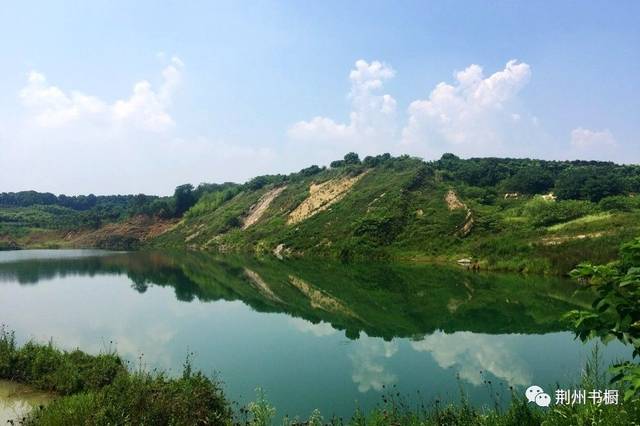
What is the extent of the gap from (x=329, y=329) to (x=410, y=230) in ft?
163

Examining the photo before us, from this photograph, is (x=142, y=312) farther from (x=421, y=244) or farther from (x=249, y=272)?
(x=421, y=244)

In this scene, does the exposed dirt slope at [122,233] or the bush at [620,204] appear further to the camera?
the exposed dirt slope at [122,233]

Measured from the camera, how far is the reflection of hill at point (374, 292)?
29203 millimetres

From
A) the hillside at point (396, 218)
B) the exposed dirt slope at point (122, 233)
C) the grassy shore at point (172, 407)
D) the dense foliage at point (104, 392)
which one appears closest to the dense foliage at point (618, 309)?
the grassy shore at point (172, 407)

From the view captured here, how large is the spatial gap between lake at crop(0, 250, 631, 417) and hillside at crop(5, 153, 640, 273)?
30.8 feet

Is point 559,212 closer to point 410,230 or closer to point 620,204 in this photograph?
point 620,204

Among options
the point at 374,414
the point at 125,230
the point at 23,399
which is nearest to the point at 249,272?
the point at 23,399

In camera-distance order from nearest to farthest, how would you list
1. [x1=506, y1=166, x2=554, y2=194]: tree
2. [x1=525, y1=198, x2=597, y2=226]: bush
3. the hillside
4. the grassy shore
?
the grassy shore → the hillside → [x1=525, y1=198, x2=597, y2=226]: bush → [x1=506, y1=166, x2=554, y2=194]: tree

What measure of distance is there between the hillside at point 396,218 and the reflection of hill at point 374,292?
817 centimetres

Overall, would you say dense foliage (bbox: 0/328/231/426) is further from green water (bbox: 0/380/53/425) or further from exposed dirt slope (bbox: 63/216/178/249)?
exposed dirt slope (bbox: 63/216/178/249)

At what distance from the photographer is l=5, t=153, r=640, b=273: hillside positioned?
55344 mm

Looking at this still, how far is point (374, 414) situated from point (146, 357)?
13889mm

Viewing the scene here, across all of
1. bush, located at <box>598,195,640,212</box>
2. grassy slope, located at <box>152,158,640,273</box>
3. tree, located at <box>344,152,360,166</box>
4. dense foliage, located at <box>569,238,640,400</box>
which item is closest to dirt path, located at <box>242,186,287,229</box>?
grassy slope, located at <box>152,158,640,273</box>

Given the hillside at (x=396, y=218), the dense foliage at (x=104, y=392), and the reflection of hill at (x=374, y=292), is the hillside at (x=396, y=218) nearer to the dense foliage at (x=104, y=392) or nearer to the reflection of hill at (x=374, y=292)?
the reflection of hill at (x=374, y=292)
